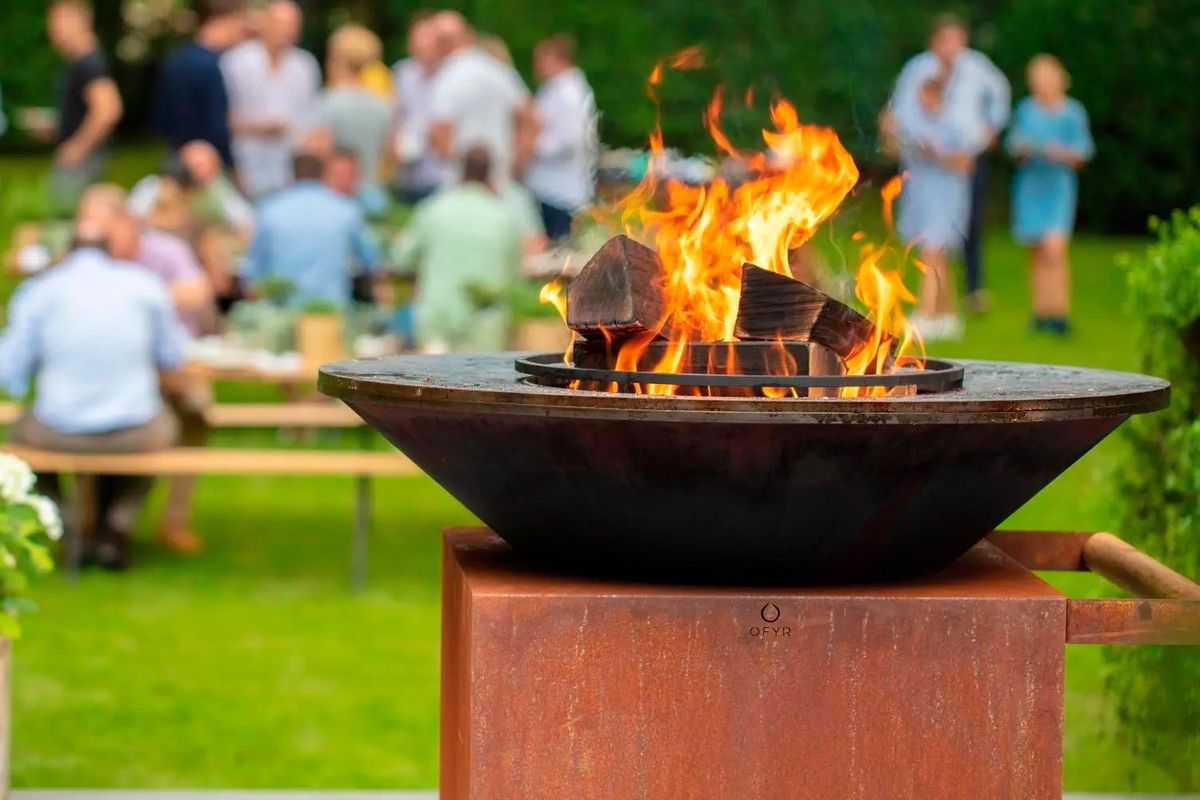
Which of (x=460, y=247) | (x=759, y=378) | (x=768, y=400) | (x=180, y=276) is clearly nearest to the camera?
(x=768, y=400)

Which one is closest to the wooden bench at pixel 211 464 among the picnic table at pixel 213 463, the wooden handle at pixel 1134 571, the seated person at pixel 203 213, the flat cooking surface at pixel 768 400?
the picnic table at pixel 213 463

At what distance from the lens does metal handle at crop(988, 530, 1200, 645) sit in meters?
3.51

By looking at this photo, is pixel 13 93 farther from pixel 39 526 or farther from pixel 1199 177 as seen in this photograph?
pixel 39 526

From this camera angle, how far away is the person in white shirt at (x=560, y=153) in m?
14.1

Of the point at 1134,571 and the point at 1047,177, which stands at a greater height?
the point at 1047,177

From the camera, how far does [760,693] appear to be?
11.3 feet

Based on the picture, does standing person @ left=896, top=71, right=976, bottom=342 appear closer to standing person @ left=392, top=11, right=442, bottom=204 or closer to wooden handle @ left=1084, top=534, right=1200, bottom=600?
standing person @ left=392, top=11, right=442, bottom=204

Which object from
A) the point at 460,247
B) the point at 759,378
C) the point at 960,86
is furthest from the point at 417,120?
the point at 759,378

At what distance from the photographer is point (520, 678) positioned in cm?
343

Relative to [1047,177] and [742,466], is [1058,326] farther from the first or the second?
[742,466]

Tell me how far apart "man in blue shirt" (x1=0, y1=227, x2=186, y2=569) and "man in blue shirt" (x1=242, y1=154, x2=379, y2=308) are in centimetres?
245

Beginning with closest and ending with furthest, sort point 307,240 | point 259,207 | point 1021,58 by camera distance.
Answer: point 307,240 < point 259,207 < point 1021,58

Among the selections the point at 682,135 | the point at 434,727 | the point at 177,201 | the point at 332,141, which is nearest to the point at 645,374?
the point at 434,727

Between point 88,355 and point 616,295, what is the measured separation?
4.45 m
